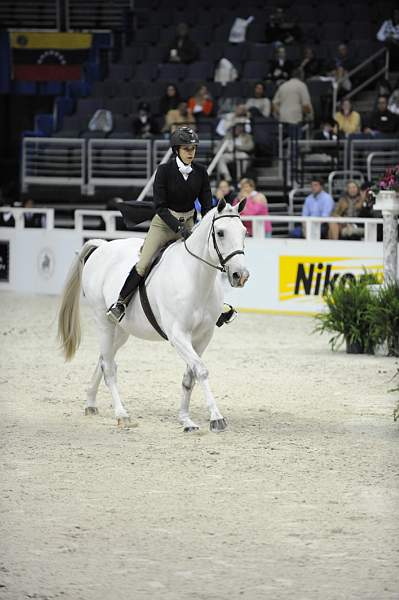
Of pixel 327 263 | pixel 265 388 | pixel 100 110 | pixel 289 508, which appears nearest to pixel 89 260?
pixel 265 388

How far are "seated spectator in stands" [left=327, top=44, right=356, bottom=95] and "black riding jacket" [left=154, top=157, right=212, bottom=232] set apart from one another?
14.4 meters

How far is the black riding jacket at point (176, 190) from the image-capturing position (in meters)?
→ 10.7

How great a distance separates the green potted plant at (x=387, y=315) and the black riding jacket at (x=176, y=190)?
4012 mm

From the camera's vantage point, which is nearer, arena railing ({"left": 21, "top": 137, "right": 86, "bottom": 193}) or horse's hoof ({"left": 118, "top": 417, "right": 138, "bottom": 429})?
horse's hoof ({"left": 118, "top": 417, "right": 138, "bottom": 429})

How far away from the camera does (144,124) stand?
2503 cm

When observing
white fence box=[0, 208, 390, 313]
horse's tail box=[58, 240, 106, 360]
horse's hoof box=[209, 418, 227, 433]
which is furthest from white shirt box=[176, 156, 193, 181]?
white fence box=[0, 208, 390, 313]

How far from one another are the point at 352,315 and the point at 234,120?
28.9ft

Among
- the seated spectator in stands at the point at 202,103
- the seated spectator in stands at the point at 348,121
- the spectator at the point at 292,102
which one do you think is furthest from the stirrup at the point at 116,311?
the seated spectator in stands at the point at 202,103

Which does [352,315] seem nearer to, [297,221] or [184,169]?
[297,221]

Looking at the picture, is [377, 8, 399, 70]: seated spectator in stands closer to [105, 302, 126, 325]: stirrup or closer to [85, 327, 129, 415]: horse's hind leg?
[85, 327, 129, 415]: horse's hind leg

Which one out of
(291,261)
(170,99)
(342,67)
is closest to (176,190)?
(291,261)

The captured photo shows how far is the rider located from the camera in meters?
10.7

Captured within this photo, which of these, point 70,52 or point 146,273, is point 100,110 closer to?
point 70,52

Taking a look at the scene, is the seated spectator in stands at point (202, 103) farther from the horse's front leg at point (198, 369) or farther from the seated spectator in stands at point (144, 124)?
the horse's front leg at point (198, 369)
